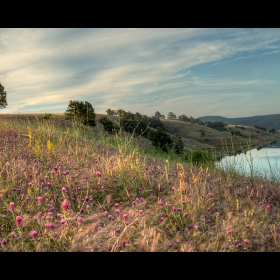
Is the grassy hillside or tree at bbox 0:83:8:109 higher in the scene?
tree at bbox 0:83:8:109

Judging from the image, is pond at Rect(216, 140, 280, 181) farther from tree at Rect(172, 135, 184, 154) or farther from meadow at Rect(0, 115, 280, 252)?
tree at Rect(172, 135, 184, 154)

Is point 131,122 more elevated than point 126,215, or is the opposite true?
point 131,122

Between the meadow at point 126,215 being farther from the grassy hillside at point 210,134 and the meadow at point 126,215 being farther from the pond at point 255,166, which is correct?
the grassy hillside at point 210,134

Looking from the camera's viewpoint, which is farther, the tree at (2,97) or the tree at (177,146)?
the tree at (2,97)

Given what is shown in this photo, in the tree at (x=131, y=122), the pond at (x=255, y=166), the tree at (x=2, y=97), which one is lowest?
the pond at (x=255, y=166)

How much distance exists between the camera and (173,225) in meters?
3.49

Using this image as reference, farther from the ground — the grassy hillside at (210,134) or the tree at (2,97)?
the tree at (2,97)

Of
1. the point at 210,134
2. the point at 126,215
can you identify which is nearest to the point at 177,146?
the point at 210,134

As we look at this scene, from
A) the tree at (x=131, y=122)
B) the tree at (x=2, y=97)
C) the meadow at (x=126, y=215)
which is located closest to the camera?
the meadow at (x=126, y=215)

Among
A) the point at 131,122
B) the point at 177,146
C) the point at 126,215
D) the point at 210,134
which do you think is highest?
the point at 131,122

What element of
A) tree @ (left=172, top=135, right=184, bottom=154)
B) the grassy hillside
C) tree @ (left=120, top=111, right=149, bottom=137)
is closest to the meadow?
tree @ (left=120, top=111, right=149, bottom=137)

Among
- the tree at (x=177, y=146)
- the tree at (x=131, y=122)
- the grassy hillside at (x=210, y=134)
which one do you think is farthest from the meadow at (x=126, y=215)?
the grassy hillside at (x=210, y=134)

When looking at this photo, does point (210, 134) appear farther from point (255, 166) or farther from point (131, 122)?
point (255, 166)
